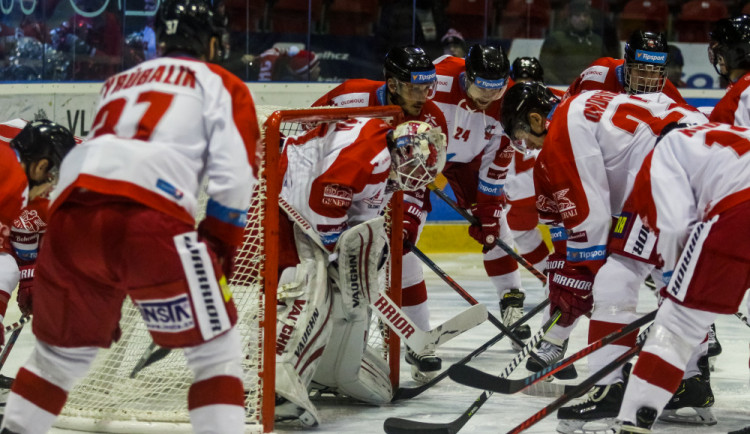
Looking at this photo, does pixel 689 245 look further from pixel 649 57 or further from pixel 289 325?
pixel 649 57

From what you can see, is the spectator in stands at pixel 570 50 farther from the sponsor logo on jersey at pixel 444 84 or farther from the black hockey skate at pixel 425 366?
the black hockey skate at pixel 425 366

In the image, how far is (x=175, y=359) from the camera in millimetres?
3617

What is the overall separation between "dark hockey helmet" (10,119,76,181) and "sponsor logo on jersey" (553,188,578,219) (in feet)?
4.42

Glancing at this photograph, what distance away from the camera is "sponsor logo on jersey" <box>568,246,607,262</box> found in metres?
3.31

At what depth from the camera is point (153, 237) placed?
222 cm

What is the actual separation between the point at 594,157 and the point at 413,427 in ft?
2.91

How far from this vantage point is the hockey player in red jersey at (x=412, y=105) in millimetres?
4067

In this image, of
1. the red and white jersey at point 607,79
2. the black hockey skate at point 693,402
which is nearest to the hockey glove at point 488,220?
the red and white jersey at point 607,79

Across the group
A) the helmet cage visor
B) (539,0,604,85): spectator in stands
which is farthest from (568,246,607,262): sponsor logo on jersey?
(539,0,604,85): spectator in stands

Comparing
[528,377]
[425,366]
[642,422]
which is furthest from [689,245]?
[425,366]

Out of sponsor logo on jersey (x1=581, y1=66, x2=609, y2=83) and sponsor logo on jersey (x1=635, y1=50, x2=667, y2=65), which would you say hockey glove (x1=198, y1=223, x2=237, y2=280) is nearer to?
sponsor logo on jersey (x1=635, y1=50, x2=667, y2=65)

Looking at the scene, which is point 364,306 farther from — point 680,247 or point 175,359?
point 680,247

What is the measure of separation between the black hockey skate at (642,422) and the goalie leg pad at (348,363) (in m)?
1.00

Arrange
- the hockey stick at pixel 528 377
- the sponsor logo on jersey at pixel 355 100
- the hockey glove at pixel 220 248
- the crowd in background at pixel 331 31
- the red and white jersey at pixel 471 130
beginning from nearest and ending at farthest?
the hockey glove at pixel 220 248, the hockey stick at pixel 528 377, the sponsor logo on jersey at pixel 355 100, the red and white jersey at pixel 471 130, the crowd in background at pixel 331 31
